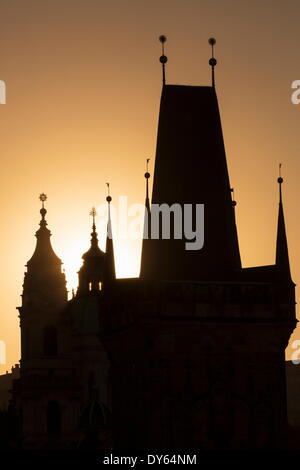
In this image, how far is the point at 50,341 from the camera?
185m

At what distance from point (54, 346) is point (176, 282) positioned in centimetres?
8515

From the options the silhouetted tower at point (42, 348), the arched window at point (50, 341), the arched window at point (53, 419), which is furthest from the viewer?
the arched window at point (53, 419)

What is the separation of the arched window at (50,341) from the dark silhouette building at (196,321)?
74.6 metres

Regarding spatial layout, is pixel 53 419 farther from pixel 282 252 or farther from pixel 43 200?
pixel 282 252

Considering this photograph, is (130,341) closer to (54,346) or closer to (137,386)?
(137,386)

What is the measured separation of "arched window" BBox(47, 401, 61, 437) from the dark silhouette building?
75.8 m

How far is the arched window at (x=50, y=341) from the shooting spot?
184 metres

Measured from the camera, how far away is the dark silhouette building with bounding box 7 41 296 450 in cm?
9962

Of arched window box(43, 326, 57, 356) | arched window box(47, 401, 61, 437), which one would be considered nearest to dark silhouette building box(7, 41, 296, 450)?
arched window box(43, 326, 57, 356)

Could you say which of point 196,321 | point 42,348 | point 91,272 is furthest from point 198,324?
point 91,272

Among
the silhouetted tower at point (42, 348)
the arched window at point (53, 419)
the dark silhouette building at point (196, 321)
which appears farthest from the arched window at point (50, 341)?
the dark silhouette building at point (196, 321)

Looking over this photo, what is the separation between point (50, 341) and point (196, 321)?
85.4 m

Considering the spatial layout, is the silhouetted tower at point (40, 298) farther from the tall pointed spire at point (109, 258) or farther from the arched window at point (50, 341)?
the tall pointed spire at point (109, 258)
